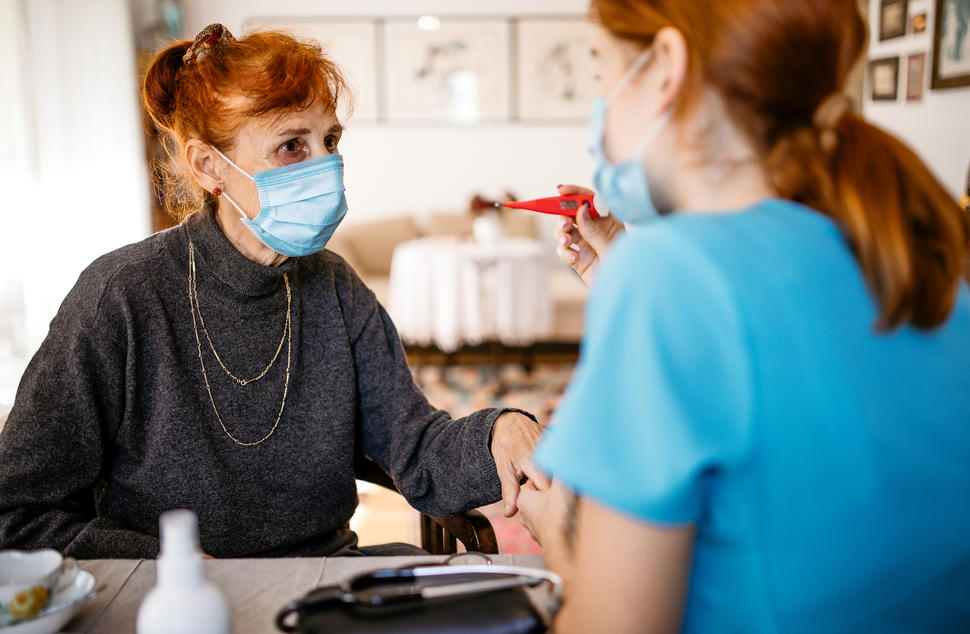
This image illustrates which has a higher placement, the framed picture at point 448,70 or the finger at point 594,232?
the framed picture at point 448,70

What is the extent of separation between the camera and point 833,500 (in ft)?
2.06

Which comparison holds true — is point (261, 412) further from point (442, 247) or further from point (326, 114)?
point (442, 247)

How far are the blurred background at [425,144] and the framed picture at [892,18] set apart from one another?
0.01 metres

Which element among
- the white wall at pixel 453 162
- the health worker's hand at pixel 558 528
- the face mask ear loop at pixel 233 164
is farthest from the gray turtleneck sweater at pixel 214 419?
the white wall at pixel 453 162

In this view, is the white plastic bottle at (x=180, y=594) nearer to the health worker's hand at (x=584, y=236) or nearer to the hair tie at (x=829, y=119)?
the hair tie at (x=829, y=119)

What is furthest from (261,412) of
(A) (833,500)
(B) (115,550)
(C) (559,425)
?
(A) (833,500)

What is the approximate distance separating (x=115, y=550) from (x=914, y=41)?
3463mm

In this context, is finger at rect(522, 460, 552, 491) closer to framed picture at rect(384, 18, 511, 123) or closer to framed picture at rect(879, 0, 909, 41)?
framed picture at rect(879, 0, 909, 41)

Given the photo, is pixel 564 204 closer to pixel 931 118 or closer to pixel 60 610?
pixel 60 610

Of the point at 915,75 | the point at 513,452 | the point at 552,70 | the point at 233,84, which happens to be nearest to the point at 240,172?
the point at 233,84

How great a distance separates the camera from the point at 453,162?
5922 mm

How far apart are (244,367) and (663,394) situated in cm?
94

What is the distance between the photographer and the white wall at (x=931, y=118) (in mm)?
2922

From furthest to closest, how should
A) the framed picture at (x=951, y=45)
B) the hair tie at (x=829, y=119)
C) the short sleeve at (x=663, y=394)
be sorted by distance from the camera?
the framed picture at (x=951, y=45) → the hair tie at (x=829, y=119) → the short sleeve at (x=663, y=394)
